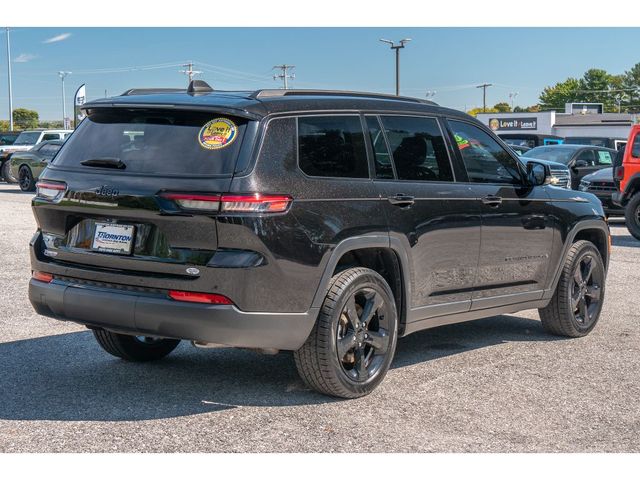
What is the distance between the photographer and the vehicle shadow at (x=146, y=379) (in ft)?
17.4

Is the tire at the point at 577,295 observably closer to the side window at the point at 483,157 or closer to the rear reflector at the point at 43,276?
the side window at the point at 483,157

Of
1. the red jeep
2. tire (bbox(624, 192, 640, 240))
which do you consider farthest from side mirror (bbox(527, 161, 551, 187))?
tire (bbox(624, 192, 640, 240))

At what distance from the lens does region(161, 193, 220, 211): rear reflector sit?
495 centimetres

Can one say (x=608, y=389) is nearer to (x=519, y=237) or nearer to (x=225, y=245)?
(x=519, y=237)

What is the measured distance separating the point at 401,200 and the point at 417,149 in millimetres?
535

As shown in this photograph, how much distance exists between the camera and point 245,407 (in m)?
5.39

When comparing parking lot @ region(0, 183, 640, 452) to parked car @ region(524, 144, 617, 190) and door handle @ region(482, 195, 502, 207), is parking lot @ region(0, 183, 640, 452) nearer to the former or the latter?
door handle @ region(482, 195, 502, 207)

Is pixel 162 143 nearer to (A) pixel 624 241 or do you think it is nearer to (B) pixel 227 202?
(B) pixel 227 202

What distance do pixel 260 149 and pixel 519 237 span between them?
259 cm

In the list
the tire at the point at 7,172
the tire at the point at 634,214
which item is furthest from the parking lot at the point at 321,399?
the tire at the point at 7,172

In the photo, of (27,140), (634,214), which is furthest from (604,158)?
(27,140)

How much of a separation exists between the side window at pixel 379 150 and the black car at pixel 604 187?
1439 cm

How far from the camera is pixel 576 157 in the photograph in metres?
22.3
